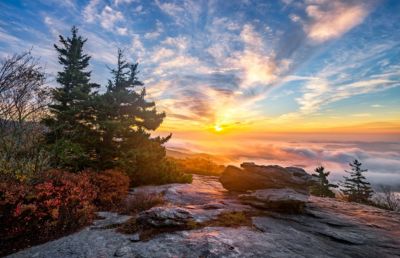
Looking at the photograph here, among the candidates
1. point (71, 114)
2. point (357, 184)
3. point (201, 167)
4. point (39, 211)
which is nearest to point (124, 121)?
point (71, 114)

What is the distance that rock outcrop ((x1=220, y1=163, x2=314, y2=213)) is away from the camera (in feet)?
45.9

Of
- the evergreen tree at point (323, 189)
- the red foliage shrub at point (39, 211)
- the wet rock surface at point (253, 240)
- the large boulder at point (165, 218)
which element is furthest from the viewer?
the evergreen tree at point (323, 189)

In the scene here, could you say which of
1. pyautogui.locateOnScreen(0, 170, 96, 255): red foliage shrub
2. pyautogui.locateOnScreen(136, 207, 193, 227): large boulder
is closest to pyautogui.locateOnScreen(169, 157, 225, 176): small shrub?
pyautogui.locateOnScreen(136, 207, 193, 227): large boulder

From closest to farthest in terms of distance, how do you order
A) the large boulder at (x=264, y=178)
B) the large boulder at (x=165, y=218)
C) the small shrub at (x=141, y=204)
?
the large boulder at (x=165, y=218) → the small shrub at (x=141, y=204) → the large boulder at (x=264, y=178)

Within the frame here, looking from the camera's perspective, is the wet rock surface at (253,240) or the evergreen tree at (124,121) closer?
the wet rock surface at (253,240)

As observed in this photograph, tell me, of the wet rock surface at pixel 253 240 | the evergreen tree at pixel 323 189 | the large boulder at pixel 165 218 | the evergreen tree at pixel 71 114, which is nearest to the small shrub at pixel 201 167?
the evergreen tree at pixel 323 189

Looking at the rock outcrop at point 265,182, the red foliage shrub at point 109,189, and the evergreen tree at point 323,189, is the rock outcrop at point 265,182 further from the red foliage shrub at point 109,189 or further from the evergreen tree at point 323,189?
the evergreen tree at point 323,189

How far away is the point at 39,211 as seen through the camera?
964 centimetres

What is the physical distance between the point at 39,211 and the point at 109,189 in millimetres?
4406

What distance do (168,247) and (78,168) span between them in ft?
39.4

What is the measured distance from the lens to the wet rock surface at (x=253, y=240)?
7.46m

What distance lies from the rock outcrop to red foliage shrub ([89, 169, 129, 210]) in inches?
301

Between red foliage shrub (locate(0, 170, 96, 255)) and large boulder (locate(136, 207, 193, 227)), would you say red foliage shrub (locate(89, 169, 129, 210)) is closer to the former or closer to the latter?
red foliage shrub (locate(0, 170, 96, 255))

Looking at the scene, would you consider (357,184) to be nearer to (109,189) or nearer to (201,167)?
(201,167)
